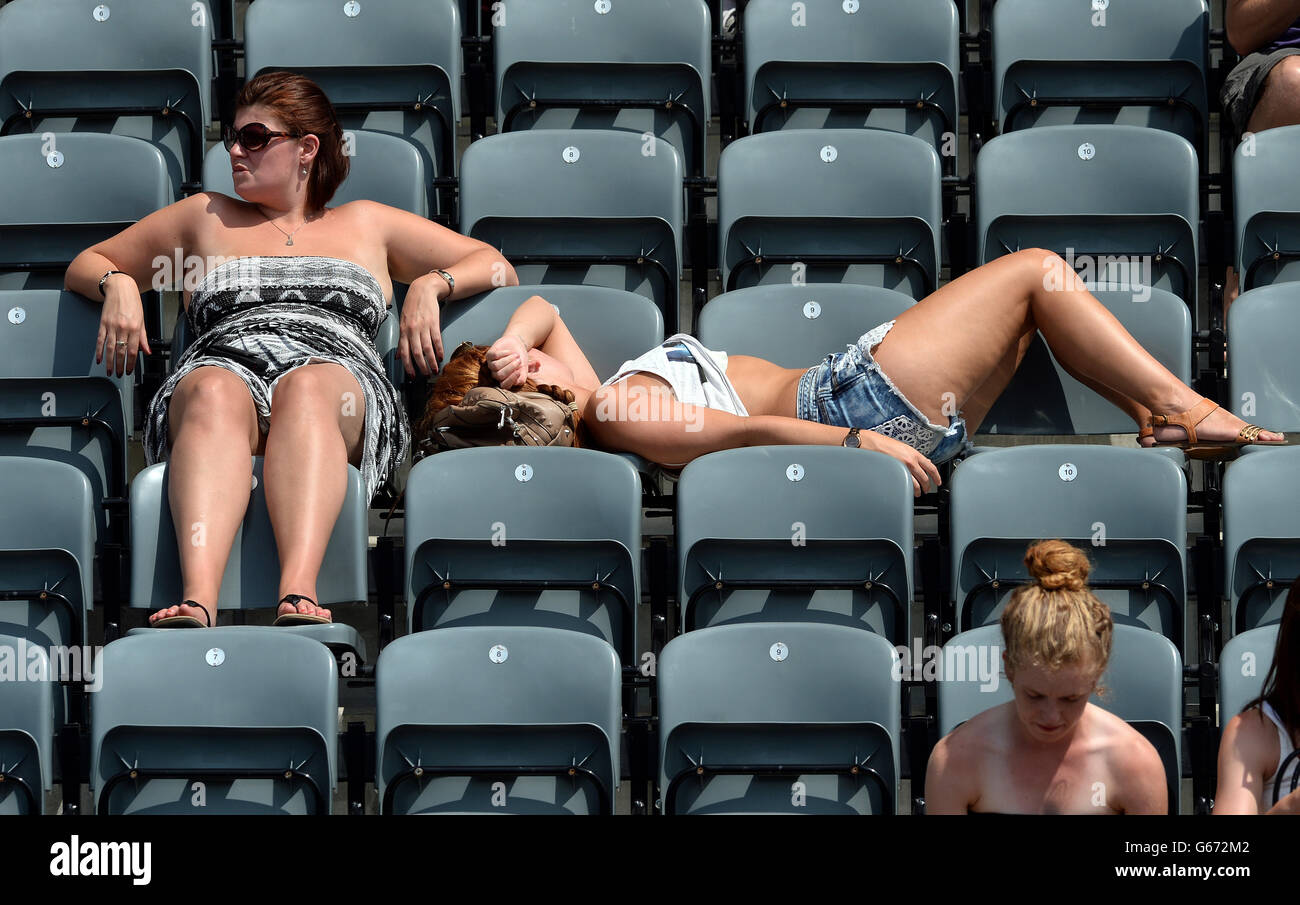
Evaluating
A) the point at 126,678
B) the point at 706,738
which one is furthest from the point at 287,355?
the point at 706,738

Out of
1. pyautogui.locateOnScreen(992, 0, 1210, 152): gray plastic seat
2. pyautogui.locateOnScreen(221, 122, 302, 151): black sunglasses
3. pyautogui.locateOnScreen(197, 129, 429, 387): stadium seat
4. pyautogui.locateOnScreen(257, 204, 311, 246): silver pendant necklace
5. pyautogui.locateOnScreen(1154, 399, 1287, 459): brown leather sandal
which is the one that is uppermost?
pyautogui.locateOnScreen(992, 0, 1210, 152): gray plastic seat

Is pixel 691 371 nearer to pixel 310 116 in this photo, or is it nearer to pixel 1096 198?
pixel 310 116

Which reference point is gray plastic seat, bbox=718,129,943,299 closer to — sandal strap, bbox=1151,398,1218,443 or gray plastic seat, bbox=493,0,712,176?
gray plastic seat, bbox=493,0,712,176

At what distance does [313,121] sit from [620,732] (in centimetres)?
143

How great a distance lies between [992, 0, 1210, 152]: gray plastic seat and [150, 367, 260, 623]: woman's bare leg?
2019mm

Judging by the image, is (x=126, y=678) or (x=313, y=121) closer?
(x=126, y=678)

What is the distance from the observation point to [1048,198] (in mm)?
4027

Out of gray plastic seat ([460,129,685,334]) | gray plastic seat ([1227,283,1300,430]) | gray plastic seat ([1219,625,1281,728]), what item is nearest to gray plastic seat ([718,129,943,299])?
gray plastic seat ([460,129,685,334])

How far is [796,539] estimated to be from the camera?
3207 millimetres

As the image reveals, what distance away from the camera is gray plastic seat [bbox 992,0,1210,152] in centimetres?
433

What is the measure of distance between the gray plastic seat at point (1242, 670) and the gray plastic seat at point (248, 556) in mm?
1454

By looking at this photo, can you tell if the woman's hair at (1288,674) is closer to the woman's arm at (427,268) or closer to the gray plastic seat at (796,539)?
the gray plastic seat at (796,539)

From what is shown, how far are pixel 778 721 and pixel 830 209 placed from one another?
1490mm
